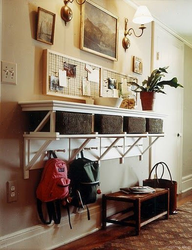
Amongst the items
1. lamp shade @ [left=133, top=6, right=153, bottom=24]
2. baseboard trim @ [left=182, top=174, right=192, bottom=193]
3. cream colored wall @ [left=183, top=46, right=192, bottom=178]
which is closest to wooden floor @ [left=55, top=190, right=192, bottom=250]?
lamp shade @ [left=133, top=6, right=153, bottom=24]

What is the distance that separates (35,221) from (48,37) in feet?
4.35

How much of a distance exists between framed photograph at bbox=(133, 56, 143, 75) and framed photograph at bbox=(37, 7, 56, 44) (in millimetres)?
1253

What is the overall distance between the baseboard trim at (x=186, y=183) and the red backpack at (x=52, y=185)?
2.99 m

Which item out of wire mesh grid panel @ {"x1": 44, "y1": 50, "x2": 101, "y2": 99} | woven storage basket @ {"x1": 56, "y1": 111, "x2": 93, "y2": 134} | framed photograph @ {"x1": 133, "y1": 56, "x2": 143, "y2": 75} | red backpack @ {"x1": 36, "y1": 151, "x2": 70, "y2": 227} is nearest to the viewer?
woven storage basket @ {"x1": 56, "y1": 111, "x2": 93, "y2": 134}

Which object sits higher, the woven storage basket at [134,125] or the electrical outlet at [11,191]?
the woven storage basket at [134,125]

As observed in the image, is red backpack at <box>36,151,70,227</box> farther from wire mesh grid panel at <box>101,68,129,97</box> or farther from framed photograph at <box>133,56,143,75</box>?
framed photograph at <box>133,56,143,75</box>

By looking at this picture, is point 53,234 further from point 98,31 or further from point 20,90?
point 98,31

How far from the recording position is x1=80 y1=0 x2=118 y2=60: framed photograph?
2.64m

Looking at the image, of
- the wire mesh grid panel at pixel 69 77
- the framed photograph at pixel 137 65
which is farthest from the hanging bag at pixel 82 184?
the framed photograph at pixel 137 65

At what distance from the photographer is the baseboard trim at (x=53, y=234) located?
2085 mm

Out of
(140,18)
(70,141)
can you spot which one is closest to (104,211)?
(70,141)

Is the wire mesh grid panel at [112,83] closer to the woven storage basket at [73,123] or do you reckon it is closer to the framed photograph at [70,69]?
the framed photograph at [70,69]

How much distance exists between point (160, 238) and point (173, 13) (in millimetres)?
2503

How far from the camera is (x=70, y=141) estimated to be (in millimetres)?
2531
